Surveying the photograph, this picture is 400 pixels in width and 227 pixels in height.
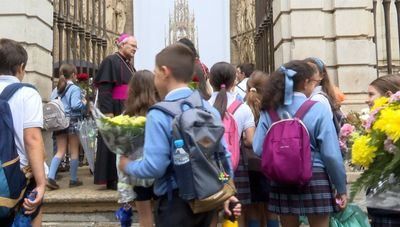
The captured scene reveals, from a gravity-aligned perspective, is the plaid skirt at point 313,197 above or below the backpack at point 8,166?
below

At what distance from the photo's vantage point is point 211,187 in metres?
3.11

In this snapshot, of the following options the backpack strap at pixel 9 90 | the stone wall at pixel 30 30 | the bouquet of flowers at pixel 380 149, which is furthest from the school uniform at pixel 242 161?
the stone wall at pixel 30 30

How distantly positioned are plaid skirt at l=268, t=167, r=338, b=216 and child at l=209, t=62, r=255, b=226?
1.17 m

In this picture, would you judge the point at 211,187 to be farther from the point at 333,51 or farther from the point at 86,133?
the point at 333,51

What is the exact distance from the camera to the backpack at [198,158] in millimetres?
3062

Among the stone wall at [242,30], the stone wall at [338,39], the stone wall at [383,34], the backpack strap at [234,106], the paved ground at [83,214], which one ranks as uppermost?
the stone wall at [242,30]

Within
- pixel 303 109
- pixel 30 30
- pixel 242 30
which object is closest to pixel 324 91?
pixel 303 109

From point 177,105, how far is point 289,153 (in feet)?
3.60

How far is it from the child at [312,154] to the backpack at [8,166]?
191cm

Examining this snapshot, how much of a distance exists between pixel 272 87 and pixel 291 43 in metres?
4.35

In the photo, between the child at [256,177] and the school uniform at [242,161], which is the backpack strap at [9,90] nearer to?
the school uniform at [242,161]

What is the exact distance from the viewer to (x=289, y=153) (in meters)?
3.91

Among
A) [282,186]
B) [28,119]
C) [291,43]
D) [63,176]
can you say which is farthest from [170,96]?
[63,176]

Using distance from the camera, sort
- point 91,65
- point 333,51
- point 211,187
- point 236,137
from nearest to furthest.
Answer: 1. point 211,187
2. point 236,137
3. point 333,51
4. point 91,65
